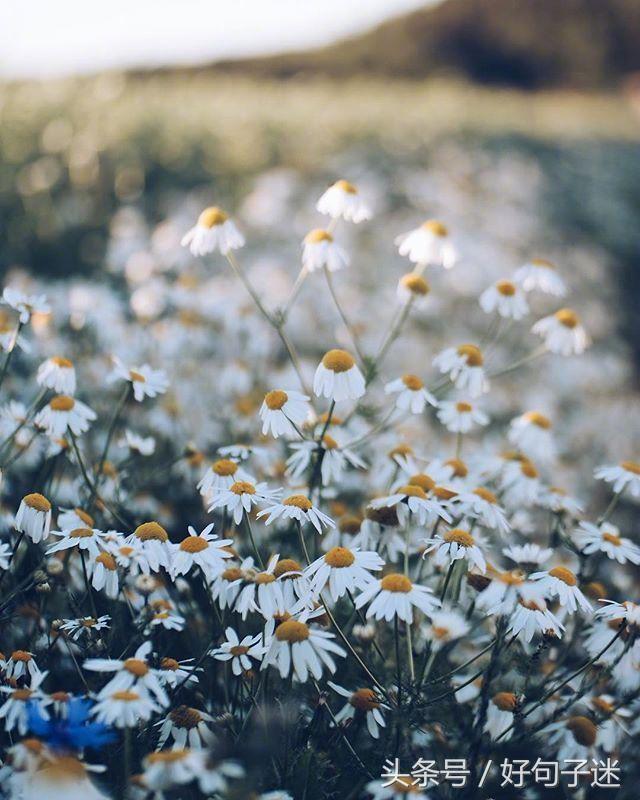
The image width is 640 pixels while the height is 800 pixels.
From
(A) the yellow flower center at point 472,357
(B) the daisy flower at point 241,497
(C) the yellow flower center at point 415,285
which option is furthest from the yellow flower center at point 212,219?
(B) the daisy flower at point 241,497

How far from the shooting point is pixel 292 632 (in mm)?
1724

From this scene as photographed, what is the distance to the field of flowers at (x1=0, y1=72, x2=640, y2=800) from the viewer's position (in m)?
1.77

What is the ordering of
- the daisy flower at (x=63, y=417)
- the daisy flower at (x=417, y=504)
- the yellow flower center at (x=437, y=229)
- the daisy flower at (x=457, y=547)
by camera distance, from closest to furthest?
the daisy flower at (x=457, y=547) < the daisy flower at (x=417, y=504) < the daisy flower at (x=63, y=417) < the yellow flower center at (x=437, y=229)

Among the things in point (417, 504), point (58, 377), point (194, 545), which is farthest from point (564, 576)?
point (58, 377)

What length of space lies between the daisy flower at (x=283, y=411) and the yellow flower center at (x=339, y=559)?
0.43 metres

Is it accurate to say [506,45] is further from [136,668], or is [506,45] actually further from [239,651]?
[136,668]

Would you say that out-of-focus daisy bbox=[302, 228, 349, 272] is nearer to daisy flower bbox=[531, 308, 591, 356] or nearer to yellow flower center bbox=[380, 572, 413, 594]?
daisy flower bbox=[531, 308, 591, 356]

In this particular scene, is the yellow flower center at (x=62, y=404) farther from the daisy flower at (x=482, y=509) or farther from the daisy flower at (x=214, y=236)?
the daisy flower at (x=482, y=509)

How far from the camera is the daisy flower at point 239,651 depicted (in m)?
1.84

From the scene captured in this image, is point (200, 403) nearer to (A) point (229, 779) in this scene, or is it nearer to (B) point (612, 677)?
(B) point (612, 677)

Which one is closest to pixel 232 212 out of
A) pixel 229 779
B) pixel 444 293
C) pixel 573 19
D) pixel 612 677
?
pixel 444 293

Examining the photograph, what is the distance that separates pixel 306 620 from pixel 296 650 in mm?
98

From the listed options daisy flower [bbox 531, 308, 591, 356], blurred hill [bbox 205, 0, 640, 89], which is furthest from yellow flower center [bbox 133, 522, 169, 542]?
blurred hill [bbox 205, 0, 640, 89]

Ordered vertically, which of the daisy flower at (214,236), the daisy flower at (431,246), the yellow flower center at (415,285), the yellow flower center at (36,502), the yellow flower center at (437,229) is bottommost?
the yellow flower center at (36,502)
